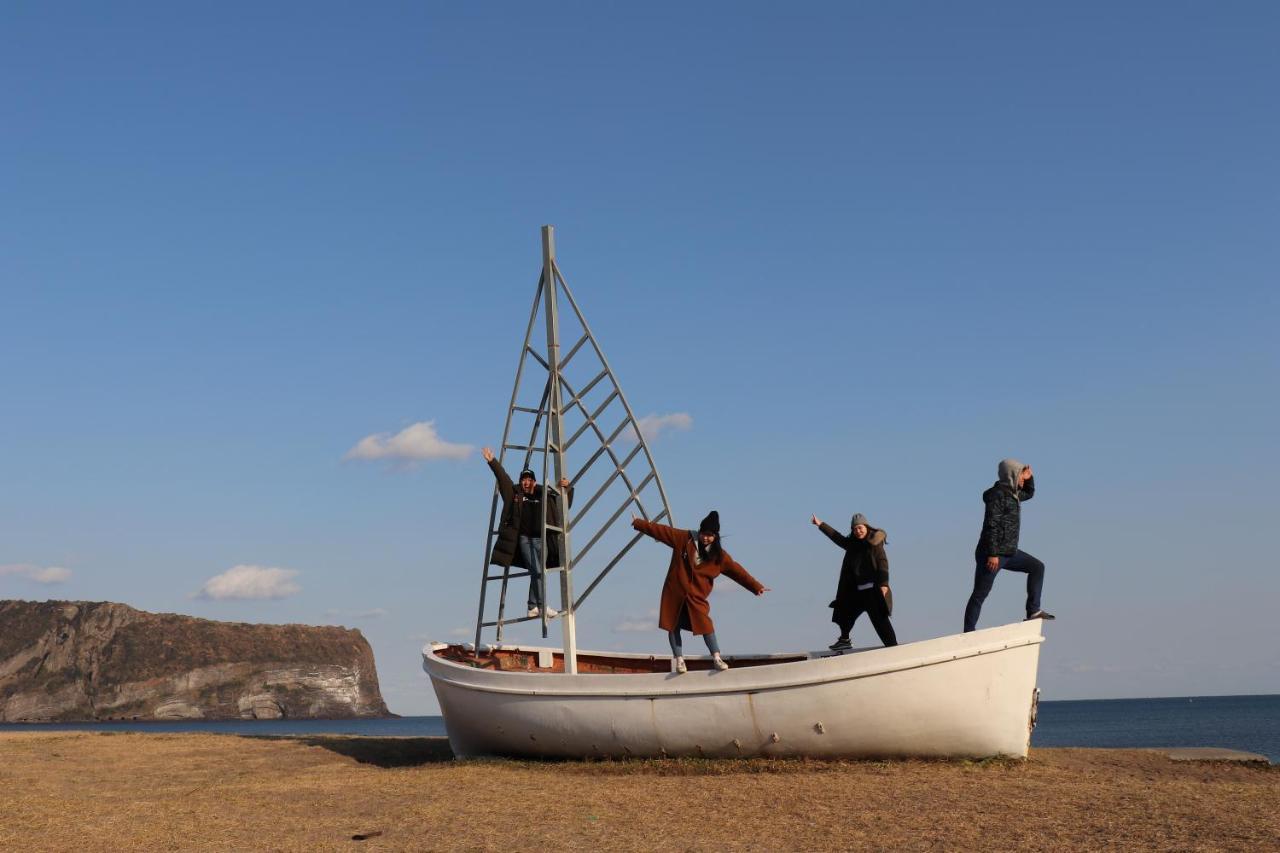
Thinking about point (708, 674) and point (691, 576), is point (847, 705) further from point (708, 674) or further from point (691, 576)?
point (691, 576)

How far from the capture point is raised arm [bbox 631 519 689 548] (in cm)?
1408

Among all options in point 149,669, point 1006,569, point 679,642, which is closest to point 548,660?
point 679,642

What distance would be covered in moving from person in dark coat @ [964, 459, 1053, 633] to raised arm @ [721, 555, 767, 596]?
2.54 meters

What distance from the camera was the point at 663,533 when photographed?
14148mm

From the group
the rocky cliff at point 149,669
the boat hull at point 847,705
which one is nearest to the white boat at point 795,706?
the boat hull at point 847,705

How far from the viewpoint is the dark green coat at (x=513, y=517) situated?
57.5 feet

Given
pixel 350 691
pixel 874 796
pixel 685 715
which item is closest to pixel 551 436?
pixel 685 715

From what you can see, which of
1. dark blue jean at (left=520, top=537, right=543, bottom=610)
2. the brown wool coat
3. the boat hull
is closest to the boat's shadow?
dark blue jean at (left=520, top=537, right=543, bottom=610)

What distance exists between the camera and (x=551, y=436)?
695 inches

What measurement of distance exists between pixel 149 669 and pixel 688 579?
155 meters

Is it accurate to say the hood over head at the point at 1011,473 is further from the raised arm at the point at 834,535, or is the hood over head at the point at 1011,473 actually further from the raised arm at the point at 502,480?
the raised arm at the point at 502,480

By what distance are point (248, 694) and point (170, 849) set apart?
15729 centimetres

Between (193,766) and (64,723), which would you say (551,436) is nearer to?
(193,766)

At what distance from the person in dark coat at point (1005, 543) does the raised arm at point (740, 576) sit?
100 inches
